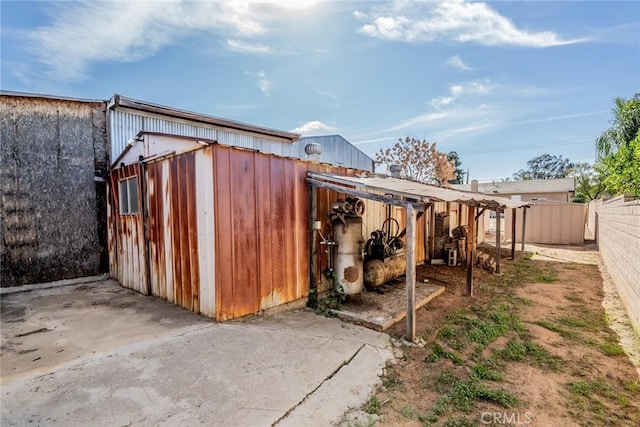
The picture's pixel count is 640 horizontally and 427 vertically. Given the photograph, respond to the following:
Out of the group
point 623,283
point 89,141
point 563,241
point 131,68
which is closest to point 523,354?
point 623,283

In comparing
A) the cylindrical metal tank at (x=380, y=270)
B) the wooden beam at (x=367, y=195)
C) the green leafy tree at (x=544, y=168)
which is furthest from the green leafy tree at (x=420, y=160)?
the green leafy tree at (x=544, y=168)

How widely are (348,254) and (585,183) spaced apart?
3350 centimetres

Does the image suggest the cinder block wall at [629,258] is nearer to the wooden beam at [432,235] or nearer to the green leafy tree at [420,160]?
the wooden beam at [432,235]

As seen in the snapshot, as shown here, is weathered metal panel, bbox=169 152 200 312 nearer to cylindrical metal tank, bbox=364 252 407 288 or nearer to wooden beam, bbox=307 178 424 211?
wooden beam, bbox=307 178 424 211

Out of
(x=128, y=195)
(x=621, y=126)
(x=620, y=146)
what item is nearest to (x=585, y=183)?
(x=621, y=126)

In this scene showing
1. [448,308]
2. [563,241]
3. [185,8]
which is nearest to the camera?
[448,308]

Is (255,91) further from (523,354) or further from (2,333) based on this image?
(523,354)

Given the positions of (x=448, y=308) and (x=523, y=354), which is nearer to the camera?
(x=523, y=354)

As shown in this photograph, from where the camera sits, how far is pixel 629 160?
9172mm

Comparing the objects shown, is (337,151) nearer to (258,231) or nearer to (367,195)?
(367,195)

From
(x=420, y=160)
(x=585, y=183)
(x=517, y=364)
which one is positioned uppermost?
(x=420, y=160)

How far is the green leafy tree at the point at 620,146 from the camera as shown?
30.0ft

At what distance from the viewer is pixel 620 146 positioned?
37.8 ft

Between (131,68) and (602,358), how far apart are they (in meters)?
11.4
